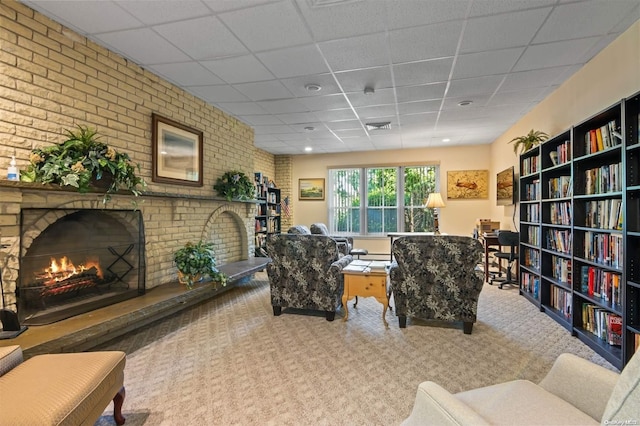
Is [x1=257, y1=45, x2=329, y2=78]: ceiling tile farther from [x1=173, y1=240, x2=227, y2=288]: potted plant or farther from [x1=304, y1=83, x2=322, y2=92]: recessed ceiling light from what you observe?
[x1=173, y1=240, x2=227, y2=288]: potted plant

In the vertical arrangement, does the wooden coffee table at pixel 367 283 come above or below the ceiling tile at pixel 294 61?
below

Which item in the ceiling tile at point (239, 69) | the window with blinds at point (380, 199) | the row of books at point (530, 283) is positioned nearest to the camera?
the ceiling tile at point (239, 69)

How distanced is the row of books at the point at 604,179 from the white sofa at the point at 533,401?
2.01 m

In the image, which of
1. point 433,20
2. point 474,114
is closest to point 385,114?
point 474,114

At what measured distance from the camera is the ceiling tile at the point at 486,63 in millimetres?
2990

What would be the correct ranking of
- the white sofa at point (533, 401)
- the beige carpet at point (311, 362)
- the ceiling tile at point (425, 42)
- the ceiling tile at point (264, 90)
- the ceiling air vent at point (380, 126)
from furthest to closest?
the ceiling air vent at point (380, 126) < the ceiling tile at point (264, 90) < the ceiling tile at point (425, 42) < the beige carpet at point (311, 362) < the white sofa at point (533, 401)

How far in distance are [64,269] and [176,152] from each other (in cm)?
179

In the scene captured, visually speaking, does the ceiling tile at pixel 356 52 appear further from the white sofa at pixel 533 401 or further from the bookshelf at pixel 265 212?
the bookshelf at pixel 265 212

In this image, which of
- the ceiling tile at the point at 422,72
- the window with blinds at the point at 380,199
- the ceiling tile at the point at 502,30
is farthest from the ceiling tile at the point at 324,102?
the window with blinds at the point at 380,199

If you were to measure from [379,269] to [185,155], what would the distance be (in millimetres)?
2863

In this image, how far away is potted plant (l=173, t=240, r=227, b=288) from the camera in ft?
11.4

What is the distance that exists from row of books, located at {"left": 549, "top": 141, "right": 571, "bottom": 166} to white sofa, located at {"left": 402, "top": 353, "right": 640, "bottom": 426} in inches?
109

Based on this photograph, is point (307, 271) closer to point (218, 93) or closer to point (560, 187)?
point (218, 93)

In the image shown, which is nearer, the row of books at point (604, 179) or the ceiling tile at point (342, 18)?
the ceiling tile at point (342, 18)
